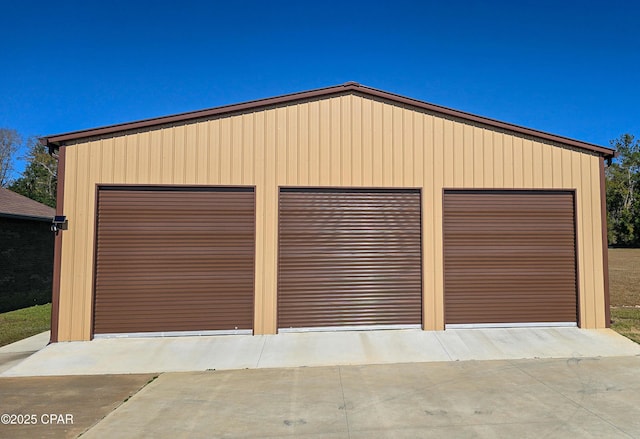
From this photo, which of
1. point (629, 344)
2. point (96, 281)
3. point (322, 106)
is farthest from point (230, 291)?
point (629, 344)

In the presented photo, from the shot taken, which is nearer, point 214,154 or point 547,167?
point 214,154

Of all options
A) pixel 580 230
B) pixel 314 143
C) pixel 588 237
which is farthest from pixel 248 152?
pixel 588 237

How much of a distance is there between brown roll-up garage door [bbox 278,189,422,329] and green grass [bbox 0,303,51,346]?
5643mm

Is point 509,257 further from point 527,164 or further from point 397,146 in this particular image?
point 397,146

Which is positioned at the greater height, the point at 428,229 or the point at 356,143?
the point at 356,143

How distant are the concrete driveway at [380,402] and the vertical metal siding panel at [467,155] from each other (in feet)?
12.3

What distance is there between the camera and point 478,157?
838cm

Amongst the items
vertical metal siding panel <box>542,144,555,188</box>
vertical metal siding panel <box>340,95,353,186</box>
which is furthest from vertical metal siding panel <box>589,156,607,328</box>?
vertical metal siding panel <box>340,95,353,186</box>

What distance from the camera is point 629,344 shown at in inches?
282

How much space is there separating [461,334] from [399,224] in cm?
254

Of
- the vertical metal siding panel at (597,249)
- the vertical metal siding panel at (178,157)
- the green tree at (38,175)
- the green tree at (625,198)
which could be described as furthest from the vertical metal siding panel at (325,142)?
the green tree at (625,198)

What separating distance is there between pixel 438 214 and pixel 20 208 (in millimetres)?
13635

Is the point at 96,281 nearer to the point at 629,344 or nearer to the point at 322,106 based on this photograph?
the point at 322,106

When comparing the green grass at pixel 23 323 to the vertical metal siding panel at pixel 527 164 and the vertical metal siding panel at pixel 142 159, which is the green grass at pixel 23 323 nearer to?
the vertical metal siding panel at pixel 142 159
